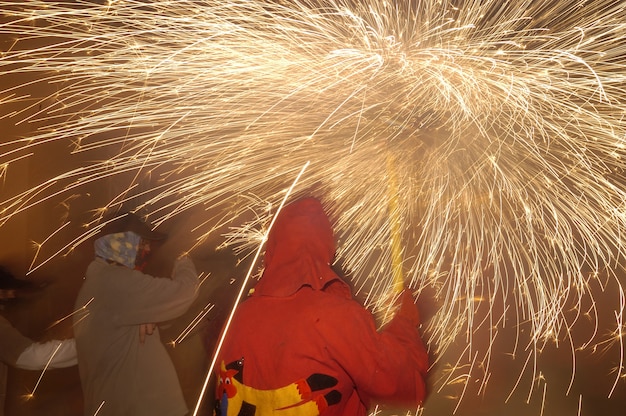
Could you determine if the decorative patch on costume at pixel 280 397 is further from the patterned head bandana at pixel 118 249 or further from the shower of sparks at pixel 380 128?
the patterned head bandana at pixel 118 249

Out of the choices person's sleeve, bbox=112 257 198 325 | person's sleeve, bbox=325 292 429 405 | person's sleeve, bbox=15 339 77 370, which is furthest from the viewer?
person's sleeve, bbox=15 339 77 370

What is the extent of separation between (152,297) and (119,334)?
0.68 feet

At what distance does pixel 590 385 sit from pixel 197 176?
2.27 meters

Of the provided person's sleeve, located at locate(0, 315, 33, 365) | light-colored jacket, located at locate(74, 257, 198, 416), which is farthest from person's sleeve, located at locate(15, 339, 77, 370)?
light-colored jacket, located at locate(74, 257, 198, 416)

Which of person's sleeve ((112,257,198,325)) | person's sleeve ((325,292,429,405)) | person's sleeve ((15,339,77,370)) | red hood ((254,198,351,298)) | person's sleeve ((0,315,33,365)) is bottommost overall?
person's sleeve ((15,339,77,370))

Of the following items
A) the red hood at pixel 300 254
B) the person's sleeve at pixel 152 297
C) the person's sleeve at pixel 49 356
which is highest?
the red hood at pixel 300 254

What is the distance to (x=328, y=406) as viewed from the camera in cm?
144

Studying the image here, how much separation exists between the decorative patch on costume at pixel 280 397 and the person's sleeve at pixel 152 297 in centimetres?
81

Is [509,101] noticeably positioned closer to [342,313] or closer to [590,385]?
[342,313]

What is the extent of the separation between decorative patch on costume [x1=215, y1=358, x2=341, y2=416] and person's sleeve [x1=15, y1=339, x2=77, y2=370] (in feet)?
3.83

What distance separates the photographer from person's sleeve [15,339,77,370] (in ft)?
7.57

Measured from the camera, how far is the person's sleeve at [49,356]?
2309 mm

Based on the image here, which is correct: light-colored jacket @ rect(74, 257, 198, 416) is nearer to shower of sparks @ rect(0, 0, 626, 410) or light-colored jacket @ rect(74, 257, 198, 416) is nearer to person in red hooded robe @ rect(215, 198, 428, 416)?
shower of sparks @ rect(0, 0, 626, 410)

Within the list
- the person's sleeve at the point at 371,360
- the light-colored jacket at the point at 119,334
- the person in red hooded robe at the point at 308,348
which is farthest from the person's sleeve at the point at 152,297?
the person's sleeve at the point at 371,360
